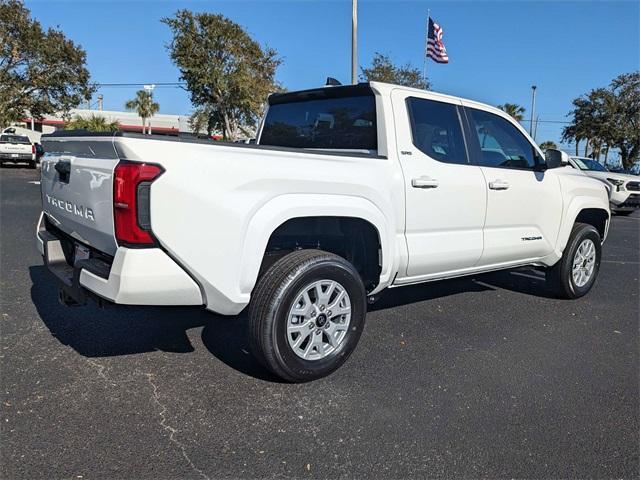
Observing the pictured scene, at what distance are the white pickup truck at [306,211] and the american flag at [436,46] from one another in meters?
16.0

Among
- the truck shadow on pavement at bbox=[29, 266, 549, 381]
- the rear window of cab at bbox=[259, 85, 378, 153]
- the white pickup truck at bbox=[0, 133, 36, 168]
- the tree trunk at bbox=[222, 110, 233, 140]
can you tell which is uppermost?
the tree trunk at bbox=[222, 110, 233, 140]

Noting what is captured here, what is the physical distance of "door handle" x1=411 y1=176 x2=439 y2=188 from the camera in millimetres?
3773

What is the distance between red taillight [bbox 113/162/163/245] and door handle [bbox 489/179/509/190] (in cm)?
288

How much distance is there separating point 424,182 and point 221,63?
3024cm

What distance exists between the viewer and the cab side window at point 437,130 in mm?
3969

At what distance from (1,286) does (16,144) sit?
23538mm

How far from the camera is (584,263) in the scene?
5.65 metres

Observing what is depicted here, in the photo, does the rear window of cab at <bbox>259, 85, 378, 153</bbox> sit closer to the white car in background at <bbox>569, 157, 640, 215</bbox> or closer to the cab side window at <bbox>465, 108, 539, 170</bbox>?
the cab side window at <bbox>465, 108, 539, 170</bbox>

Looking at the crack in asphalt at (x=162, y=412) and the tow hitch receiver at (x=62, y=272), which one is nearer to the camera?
the crack in asphalt at (x=162, y=412)

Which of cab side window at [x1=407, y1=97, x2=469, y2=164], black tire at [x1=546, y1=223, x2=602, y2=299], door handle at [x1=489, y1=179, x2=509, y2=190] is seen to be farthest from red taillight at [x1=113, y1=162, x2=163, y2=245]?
black tire at [x1=546, y1=223, x2=602, y2=299]

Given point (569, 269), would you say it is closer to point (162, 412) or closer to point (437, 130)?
point (437, 130)

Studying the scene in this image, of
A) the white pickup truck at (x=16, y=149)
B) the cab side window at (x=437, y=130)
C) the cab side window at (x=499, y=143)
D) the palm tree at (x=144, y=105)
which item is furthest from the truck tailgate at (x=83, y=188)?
the palm tree at (x=144, y=105)

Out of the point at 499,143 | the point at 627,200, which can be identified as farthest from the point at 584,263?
the point at 627,200

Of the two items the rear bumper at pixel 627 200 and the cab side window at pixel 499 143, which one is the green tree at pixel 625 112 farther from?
the cab side window at pixel 499 143
